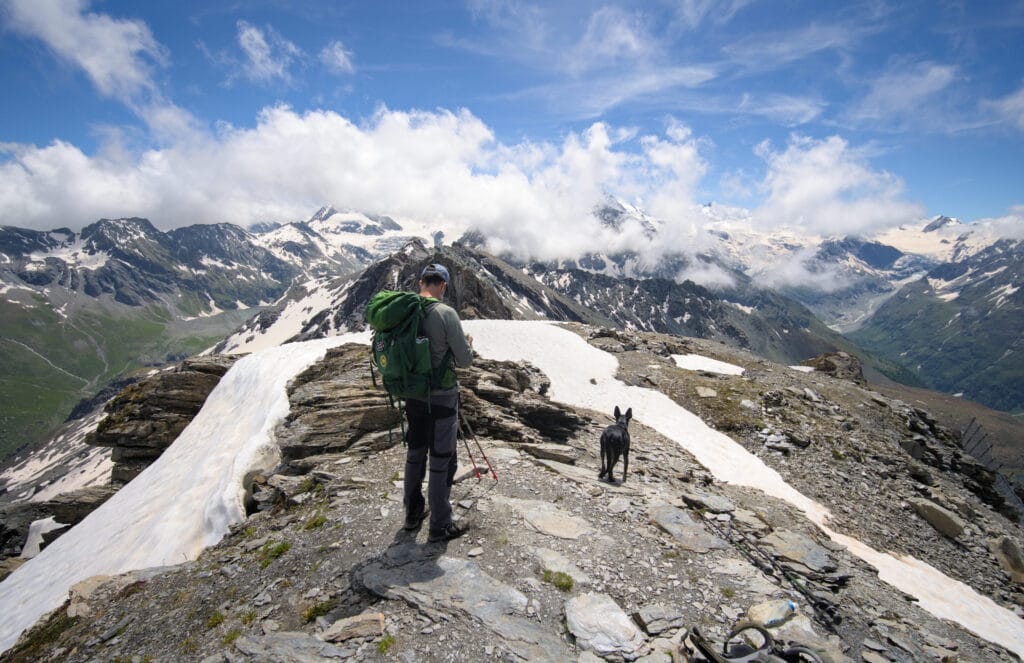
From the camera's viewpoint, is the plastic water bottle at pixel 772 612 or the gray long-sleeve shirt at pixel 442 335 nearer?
the plastic water bottle at pixel 772 612

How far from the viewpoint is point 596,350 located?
37531mm

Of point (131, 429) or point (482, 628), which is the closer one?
point (482, 628)

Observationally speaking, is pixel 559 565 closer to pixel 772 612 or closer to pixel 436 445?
pixel 436 445

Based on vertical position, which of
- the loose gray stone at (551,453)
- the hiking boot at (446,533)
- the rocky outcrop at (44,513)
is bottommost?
the rocky outcrop at (44,513)

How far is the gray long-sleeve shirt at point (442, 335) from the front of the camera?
8.73 m

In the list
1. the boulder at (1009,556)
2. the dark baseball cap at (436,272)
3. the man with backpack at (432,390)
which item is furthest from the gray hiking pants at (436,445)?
the boulder at (1009,556)

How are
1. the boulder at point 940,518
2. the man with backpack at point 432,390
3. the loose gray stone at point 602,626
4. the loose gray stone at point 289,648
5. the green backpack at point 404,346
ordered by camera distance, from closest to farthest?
the loose gray stone at point 289,648, the loose gray stone at point 602,626, the green backpack at point 404,346, the man with backpack at point 432,390, the boulder at point 940,518

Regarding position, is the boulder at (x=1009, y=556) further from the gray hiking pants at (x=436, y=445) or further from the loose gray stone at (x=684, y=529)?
the gray hiking pants at (x=436, y=445)

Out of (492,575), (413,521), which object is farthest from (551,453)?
(492,575)

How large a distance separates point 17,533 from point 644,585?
3138cm

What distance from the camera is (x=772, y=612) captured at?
7566mm

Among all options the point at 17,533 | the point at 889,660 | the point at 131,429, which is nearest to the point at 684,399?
the point at 889,660

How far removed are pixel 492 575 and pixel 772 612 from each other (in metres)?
4.60

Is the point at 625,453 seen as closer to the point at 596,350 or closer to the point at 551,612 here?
the point at 551,612
